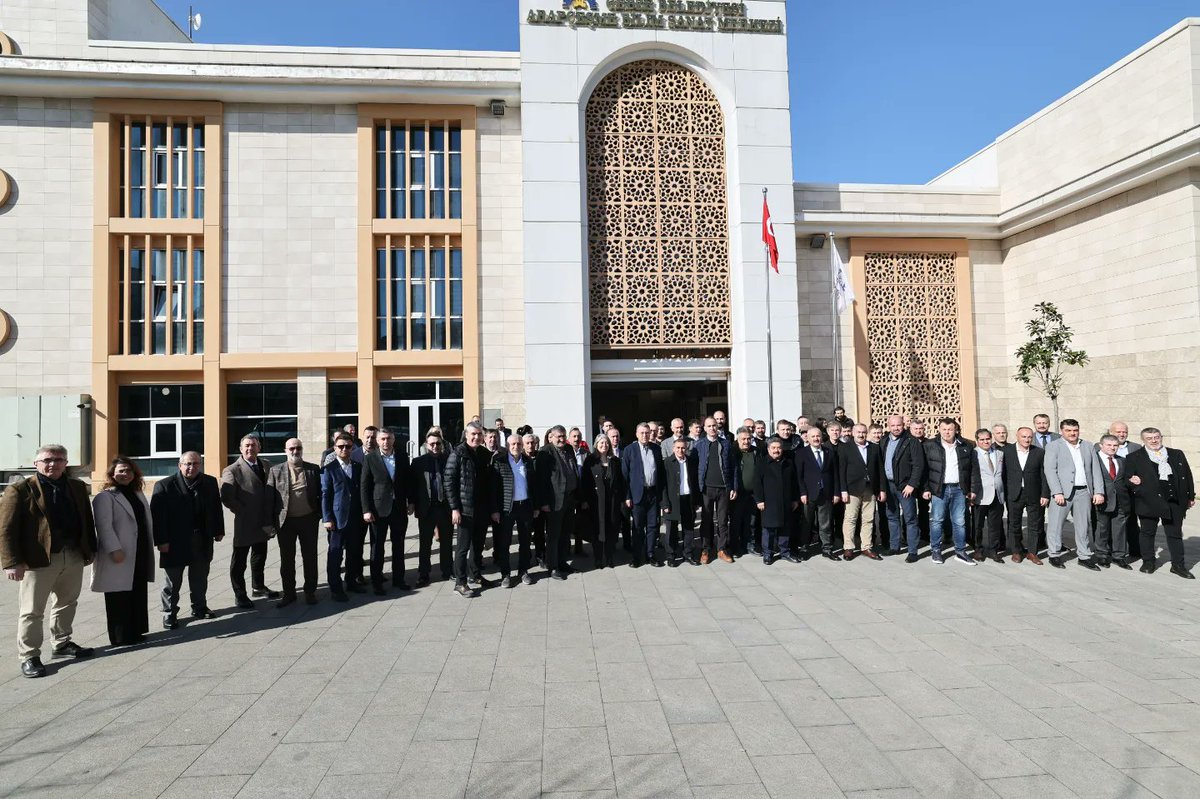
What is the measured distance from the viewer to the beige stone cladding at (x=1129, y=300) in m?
12.3

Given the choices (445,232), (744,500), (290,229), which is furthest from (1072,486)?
(290,229)

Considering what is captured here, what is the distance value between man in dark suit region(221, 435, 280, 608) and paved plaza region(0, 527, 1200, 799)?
68 centimetres

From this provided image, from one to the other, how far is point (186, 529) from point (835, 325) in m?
13.6

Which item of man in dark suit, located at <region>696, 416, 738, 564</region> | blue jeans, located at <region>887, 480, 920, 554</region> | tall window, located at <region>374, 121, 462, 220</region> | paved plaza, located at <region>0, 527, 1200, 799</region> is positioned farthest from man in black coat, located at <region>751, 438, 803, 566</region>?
tall window, located at <region>374, 121, 462, 220</region>

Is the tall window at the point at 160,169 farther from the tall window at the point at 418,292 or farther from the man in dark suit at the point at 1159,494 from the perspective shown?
the man in dark suit at the point at 1159,494

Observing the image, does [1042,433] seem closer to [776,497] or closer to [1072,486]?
[1072,486]

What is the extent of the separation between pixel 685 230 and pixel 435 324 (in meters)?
6.13

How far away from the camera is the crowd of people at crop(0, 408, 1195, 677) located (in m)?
5.76

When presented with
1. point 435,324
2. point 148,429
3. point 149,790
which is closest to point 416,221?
point 435,324

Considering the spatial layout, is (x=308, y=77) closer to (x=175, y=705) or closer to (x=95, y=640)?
(x=95, y=640)

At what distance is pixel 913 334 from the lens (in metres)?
16.1

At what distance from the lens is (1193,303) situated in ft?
39.7

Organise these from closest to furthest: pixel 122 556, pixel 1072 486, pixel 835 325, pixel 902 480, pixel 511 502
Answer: pixel 122 556
pixel 511 502
pixel 1072 486
pixel 902 480
pixel 835 325

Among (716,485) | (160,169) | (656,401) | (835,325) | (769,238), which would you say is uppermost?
(160,169)
